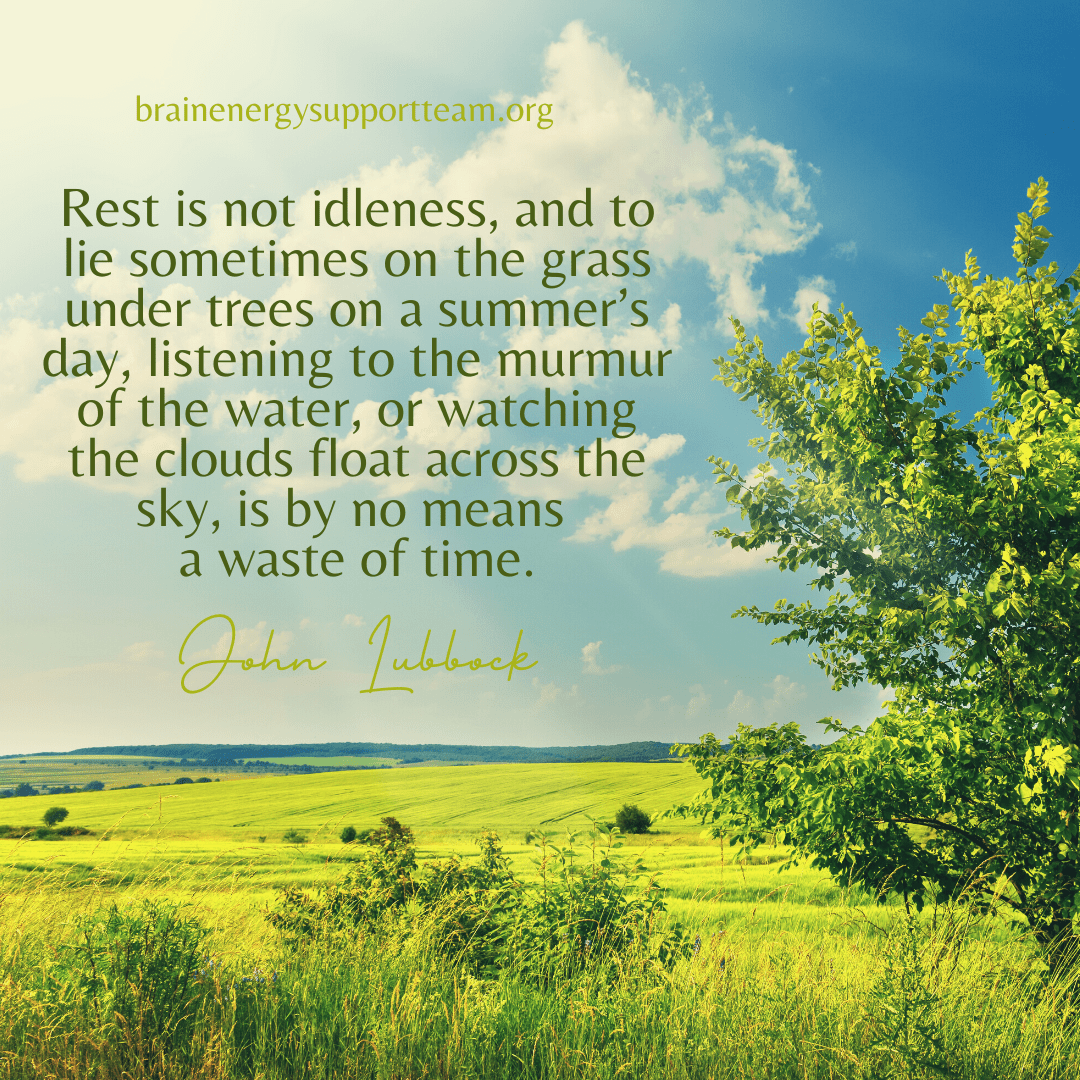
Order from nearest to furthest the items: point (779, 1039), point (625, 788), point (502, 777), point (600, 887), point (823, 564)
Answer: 1. point (779, 1039)
2. point (600, 887)
3. point (823, 564)
4. point (625, 788)
5. point (502, 777)

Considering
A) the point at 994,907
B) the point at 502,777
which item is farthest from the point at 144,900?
the point at 502,777

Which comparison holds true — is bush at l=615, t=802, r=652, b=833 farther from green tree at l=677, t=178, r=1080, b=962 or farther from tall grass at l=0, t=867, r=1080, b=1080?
tall grass at l=0, t=867, r=1080, b=1080

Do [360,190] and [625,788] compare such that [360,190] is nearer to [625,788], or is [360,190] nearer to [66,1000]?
[66,1000]

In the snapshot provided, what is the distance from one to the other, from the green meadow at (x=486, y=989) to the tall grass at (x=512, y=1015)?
0.02 meters

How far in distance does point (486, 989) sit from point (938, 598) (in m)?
4.84

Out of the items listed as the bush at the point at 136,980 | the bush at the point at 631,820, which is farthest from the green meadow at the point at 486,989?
the bush at the point at 631,820

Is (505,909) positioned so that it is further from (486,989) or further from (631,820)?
(631,820)

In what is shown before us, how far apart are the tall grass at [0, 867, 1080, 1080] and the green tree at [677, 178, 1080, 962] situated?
1.43m

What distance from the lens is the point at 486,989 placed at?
633cm

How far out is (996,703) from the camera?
7578 mm

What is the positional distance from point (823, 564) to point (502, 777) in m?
71.8

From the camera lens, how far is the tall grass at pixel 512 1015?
4.61 metres

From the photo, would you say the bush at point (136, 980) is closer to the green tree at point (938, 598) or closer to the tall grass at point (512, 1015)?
the tall grass at point (512, 1015)

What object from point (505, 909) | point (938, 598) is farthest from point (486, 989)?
point (938, 598)
